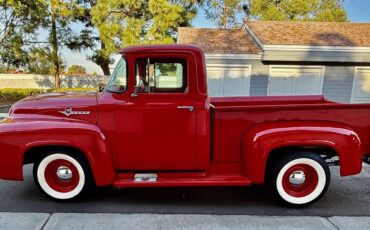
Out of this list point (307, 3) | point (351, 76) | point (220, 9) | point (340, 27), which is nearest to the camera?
point (351, 76)

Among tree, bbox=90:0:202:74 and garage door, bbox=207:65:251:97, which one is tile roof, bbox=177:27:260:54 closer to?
garage door, bbox=207:65:251:97

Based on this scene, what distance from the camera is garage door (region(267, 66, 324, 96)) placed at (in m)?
12.2

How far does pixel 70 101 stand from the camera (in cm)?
392

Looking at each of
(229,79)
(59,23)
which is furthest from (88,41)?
(229,79)

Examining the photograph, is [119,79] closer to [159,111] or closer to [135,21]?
[159,111]

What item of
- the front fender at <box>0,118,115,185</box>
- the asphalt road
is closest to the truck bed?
the asphalt road

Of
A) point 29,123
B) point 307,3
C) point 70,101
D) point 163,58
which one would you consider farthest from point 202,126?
point 307,3

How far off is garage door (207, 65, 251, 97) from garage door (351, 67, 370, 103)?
14.4 ft

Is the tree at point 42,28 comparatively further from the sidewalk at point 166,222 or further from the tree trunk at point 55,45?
the sidewalk at point 166,222

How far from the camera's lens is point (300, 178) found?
3914 millimetres

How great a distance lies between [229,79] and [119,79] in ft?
28.4

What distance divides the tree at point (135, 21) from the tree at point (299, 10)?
962cm

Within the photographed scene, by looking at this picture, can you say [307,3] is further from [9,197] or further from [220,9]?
[9,197]

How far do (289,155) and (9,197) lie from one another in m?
3.73
